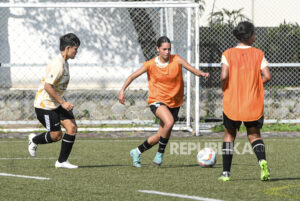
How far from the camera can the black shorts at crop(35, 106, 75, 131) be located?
29.2 ft

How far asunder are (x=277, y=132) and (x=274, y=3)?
572 cm

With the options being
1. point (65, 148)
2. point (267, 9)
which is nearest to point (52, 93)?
point (65, 148)

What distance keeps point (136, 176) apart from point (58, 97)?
1.48 m

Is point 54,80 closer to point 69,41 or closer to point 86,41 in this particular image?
point 69,41

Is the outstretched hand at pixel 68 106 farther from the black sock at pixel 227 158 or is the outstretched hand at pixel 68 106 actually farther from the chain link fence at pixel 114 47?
the chain link fence at pixel 114 47

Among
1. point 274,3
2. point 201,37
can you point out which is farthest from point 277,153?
point 274,3

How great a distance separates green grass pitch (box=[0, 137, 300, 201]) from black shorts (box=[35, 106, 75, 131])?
1.81ft

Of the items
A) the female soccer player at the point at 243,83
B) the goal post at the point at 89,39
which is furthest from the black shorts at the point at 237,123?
the goal post at the point at 89,39

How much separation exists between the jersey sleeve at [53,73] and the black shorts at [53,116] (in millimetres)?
494

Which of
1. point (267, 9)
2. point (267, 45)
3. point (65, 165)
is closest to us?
point (65, 165)

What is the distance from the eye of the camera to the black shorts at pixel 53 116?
8.91 metres

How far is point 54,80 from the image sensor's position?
28.2 feet

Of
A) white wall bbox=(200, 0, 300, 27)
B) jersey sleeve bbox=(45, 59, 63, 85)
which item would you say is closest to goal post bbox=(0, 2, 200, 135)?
white wall bbox=(200, 0, 300, 27)

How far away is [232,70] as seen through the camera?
24.2ft
